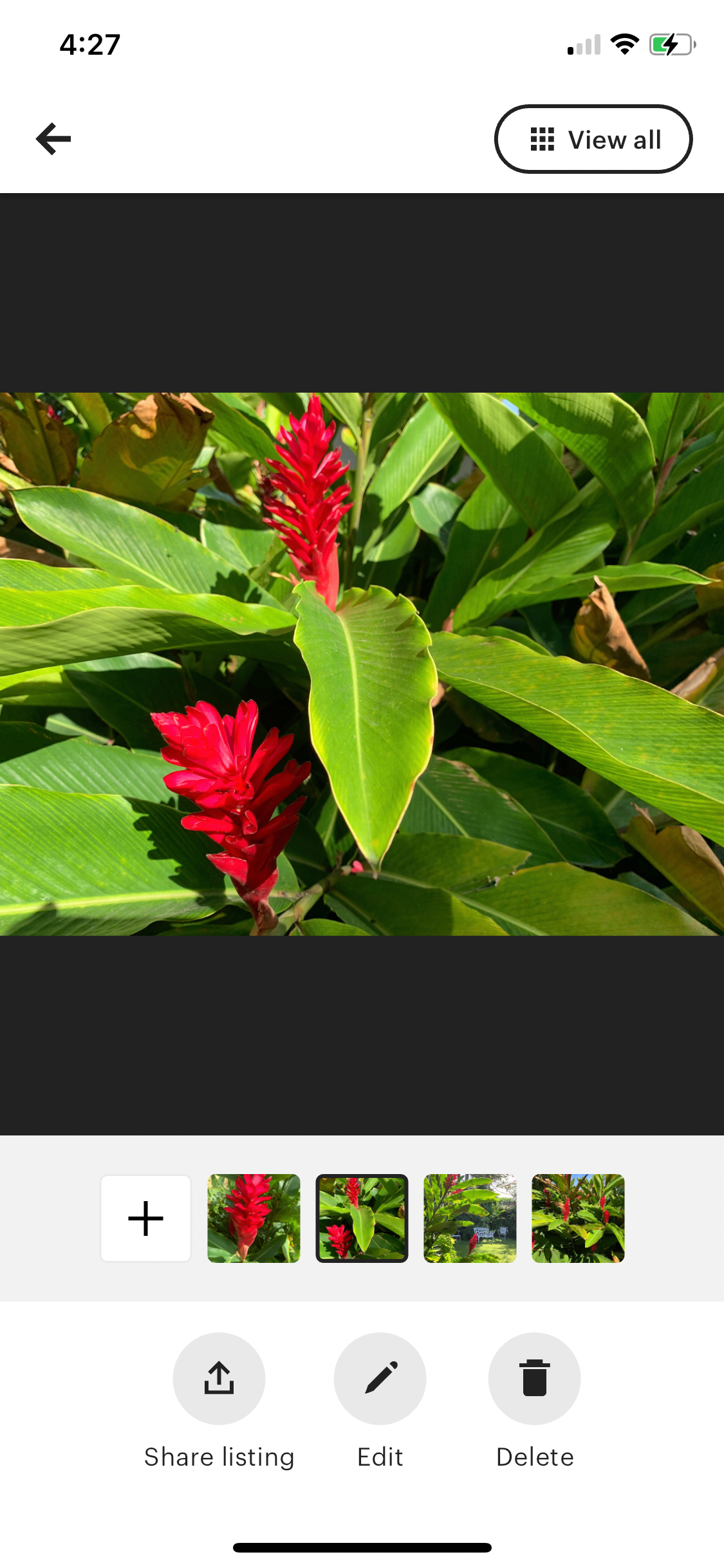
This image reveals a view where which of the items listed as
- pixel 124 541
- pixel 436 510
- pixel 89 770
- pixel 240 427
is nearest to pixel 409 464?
pixel 436 510

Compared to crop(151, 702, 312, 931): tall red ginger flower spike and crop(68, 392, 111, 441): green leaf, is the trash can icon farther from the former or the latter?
crop(68, 392, 111, 441): green leaf

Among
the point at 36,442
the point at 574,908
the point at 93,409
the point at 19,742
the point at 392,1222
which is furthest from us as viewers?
the point at 93,409

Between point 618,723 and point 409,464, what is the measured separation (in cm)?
42

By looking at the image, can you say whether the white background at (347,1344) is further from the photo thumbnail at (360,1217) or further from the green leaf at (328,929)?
the green leaf at (328,929)

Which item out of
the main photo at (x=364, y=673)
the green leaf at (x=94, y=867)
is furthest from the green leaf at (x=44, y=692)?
the green leaf at (x=94, y=867)

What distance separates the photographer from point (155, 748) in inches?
21.5

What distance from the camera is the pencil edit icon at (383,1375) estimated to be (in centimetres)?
28

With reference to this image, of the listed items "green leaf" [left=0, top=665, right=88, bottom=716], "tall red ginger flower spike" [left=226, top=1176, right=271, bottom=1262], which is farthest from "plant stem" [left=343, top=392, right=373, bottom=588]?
"tall red ginger flower spike" [left=226, top=1176, right=271, bottom=1262]

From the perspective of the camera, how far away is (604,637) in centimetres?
50
